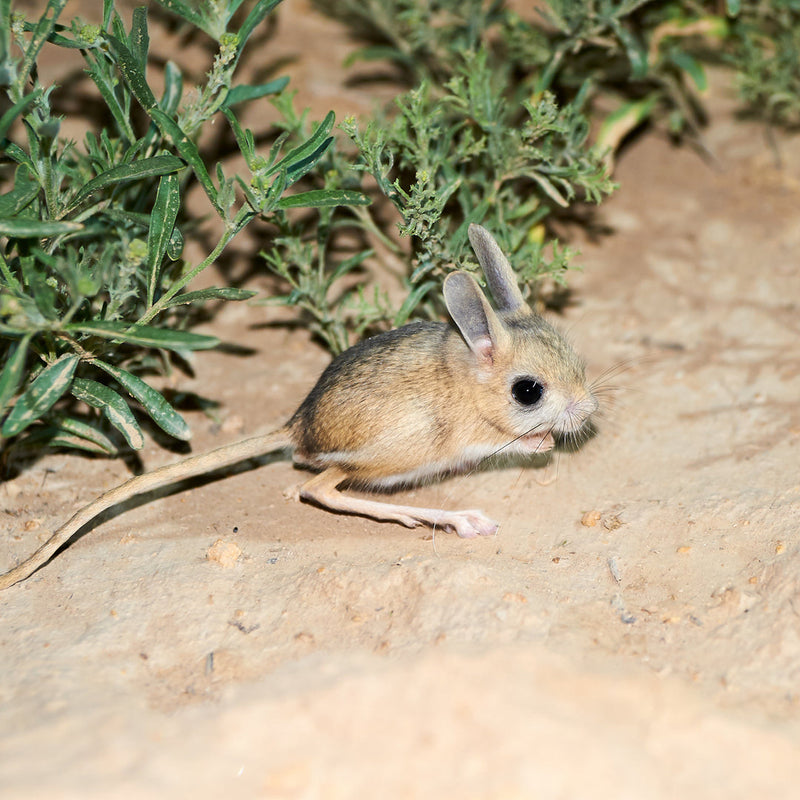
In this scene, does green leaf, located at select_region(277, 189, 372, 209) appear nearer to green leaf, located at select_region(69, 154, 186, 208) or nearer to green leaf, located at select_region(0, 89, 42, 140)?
green leaf, located at select_region(69, 154, 186, 208)

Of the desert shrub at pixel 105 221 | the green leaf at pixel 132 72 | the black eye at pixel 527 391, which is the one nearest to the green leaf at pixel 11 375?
the desert shrub at pixel 105 221

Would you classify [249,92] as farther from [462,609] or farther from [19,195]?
[462,609]

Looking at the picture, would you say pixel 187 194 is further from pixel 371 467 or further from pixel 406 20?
pixel 371 467

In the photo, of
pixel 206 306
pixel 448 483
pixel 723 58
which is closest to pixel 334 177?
pixel 206 306

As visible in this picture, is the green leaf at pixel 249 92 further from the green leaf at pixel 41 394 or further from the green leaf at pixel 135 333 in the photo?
the green leaf at pixel 41 394

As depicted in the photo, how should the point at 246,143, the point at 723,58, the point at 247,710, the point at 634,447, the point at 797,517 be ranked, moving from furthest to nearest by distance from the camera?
the point at 723,58
the point at 634,447
the point at 246,143
the point at 797,517
the point at 247,710

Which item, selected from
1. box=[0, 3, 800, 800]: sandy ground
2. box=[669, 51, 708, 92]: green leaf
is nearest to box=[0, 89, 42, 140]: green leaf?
box=[0, 3, 800, 800]: sandy ground
